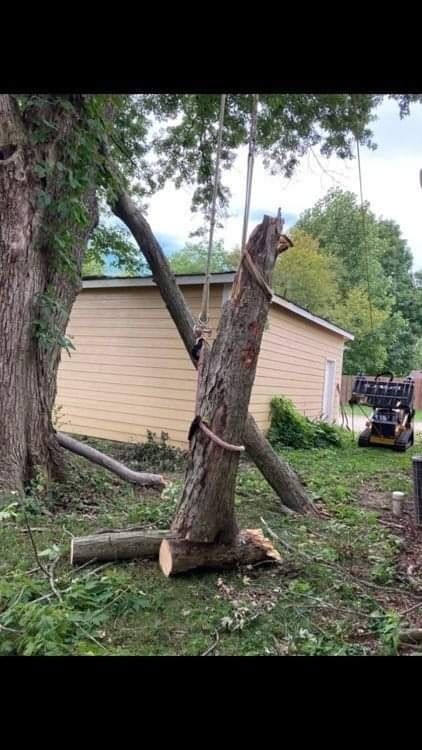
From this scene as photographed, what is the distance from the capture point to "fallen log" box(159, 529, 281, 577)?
1933 millimetres

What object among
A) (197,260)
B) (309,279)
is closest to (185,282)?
(197,260)

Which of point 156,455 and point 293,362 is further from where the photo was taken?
point 293,362

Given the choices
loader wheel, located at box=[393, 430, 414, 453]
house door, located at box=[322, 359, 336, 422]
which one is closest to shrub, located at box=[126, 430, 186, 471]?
loader wheel, located at box=[393, 430, 414, 453]

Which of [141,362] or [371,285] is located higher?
[371,285]

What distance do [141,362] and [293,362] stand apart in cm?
256

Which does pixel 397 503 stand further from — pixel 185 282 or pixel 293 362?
pixel 293 362

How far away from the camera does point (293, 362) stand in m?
6.94

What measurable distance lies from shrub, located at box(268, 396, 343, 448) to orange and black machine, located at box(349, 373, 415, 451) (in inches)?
23.2

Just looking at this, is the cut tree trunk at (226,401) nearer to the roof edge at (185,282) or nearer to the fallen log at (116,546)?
the fallen log at (116,546)

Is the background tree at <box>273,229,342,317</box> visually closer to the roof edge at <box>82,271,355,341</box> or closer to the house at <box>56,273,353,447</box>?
the roof edge at <box>82,271,355,341</box>

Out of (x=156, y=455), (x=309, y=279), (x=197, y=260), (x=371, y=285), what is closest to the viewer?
(x=156, y=455)

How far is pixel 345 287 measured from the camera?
11.0 meters
